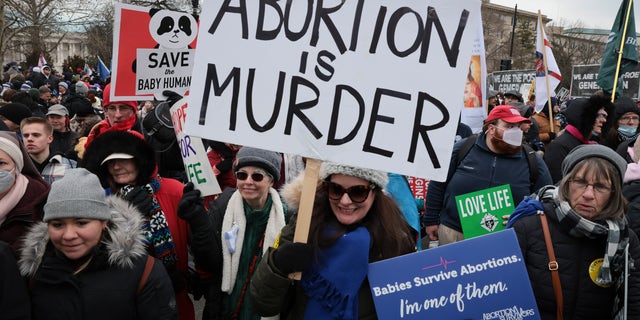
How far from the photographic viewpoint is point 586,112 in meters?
5.58

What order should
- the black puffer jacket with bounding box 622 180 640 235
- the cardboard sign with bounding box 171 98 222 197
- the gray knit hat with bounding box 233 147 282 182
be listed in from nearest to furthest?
1. the black puffer jacket with bounding box 622 180 640 235
2. the gray knit hat with bounding box 233 147 282 182
3. the cardboard sign with bounding box 171 98 222 197

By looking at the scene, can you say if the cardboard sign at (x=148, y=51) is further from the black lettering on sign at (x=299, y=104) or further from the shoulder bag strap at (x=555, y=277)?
the shoulder bag strap at (x=555, y=277)

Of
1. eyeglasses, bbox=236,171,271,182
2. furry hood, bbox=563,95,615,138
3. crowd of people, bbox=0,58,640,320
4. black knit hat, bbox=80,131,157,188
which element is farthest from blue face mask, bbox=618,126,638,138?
black knit hat, bbox=80,131,157,188

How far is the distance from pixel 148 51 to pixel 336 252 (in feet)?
9.10

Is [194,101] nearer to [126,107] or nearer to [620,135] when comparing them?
[126,107]

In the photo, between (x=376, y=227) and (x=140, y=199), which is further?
(x=140, y=199)

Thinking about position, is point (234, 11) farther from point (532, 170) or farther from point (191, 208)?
point (532, 170)

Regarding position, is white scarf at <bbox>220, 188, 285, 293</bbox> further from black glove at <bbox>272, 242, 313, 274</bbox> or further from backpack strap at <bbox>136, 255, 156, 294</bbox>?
black glove at <bbox>272, 242, 313, 274</bbox>

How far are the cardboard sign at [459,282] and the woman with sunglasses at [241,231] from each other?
0.99 meters

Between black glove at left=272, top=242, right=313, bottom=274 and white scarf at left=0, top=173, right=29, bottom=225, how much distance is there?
1.37 meters

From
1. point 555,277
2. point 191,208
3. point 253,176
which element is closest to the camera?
point 555,277

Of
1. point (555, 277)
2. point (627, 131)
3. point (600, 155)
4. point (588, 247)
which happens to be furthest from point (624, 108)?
point (555, 277)

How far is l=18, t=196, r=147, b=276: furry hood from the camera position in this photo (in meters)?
2.29

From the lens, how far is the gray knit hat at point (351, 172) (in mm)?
2299
